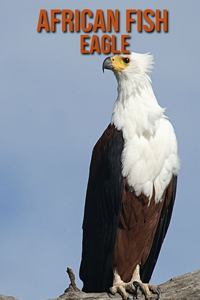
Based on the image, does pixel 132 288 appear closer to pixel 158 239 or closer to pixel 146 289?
pixel 146 289

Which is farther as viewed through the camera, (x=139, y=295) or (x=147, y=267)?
(x=147, y=267)

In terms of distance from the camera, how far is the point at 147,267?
26.5ft

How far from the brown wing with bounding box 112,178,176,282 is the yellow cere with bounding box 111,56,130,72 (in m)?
1.28

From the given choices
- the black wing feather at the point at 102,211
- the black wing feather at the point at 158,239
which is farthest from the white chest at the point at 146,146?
the black wing feather at the point at 158,239

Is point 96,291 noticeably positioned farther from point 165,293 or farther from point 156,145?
point 156,145

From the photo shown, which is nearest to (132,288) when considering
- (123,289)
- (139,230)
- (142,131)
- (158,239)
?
(123,289)

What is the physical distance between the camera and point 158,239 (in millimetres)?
8008

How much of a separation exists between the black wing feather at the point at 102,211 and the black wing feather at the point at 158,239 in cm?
45

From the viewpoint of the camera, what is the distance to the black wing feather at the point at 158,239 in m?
7.93

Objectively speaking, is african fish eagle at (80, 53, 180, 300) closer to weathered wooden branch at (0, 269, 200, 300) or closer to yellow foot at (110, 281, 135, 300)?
yellow foot at (110, 281, 135, 300)

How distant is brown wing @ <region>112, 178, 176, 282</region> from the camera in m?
7.61

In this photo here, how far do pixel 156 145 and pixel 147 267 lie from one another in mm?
1385

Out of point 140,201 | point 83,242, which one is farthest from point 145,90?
point 83,242

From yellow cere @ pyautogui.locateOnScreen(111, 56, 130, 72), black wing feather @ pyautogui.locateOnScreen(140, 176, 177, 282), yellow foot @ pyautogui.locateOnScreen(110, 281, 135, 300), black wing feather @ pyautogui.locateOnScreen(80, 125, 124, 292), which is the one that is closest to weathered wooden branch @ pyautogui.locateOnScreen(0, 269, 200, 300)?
yellow foot @ pyautogui.locateOnScreen(110, 281, 135, 300)
